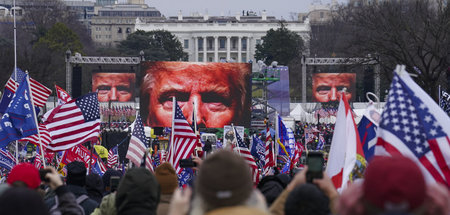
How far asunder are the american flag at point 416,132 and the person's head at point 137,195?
136 centimetres

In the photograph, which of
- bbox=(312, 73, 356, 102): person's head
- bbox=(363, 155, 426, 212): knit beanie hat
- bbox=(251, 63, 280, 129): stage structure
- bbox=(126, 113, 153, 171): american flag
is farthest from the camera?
bbox=(312, 73, 356, 102): person's head

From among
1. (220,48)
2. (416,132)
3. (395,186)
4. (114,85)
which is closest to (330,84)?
(114,85)

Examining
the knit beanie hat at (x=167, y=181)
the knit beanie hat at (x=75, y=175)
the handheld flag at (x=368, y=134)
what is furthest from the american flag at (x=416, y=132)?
the knit beanie hat at (x=75, y=175)

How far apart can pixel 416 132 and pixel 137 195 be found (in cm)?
170

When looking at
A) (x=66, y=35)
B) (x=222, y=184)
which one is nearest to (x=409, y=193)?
(x=222, y=184)

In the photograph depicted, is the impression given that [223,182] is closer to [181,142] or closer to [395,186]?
[395,186]

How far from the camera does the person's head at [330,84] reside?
212 feet

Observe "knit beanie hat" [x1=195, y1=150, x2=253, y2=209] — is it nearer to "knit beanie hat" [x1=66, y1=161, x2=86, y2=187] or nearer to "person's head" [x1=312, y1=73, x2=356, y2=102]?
"knit beanie hat" [x1=66, y1=161, x2=86, y2=187]

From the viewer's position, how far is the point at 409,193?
3676 mm

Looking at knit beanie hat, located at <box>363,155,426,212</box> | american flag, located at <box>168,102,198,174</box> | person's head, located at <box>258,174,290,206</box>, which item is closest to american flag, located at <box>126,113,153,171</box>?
american flag, located at <box>168,102,198,174</box>

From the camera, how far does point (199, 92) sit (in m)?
52.9

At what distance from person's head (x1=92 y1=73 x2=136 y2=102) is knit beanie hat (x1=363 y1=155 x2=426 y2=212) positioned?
57.8 meters

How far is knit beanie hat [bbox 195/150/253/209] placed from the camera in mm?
4191

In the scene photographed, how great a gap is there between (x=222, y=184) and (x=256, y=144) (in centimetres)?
1731
